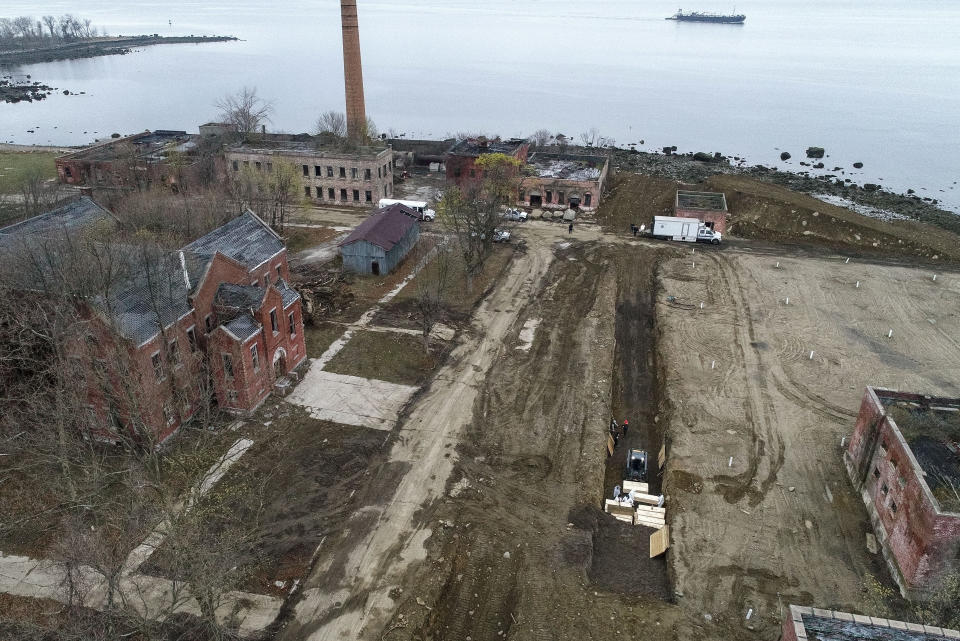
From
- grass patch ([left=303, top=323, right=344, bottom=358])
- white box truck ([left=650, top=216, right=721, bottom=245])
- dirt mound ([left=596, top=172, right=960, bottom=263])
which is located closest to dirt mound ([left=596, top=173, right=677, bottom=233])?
dirt mound ([left=596, top=172, right=960, bottom=263])

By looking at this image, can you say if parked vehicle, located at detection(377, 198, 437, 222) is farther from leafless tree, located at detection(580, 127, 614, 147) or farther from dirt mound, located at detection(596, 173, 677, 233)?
leafless tree, located at detection(580, 127, 614, 147)

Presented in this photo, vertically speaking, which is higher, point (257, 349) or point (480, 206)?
point (480, 206)

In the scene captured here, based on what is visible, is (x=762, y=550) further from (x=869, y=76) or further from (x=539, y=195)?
(x=869, y=76)

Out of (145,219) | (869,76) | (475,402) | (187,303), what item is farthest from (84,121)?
(869,76)

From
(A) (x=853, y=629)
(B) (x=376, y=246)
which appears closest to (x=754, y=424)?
(A) (x=853, y=629)

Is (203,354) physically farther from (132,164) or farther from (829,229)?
(829,229)

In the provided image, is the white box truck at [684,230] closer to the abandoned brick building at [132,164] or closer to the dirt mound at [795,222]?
the dirt mound at [795,222]
